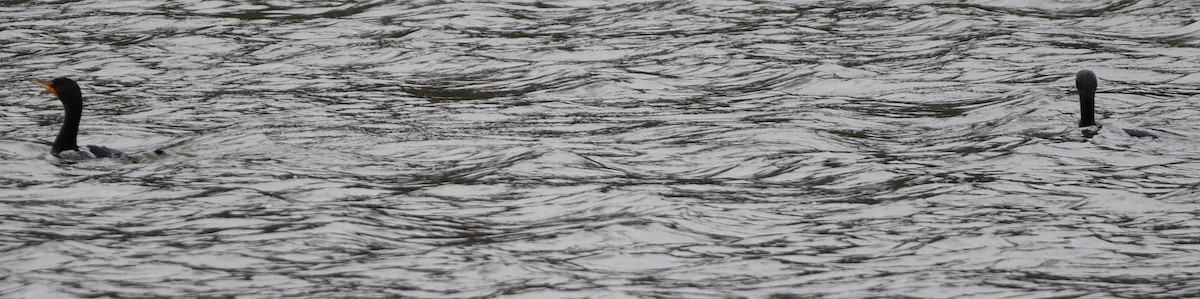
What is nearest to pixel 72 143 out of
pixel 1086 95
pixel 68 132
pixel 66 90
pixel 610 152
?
pixel 68 132

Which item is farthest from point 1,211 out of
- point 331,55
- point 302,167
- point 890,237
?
point 331,55

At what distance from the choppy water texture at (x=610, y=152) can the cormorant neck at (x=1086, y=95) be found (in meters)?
0.13

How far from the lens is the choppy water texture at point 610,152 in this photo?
809 centimetres

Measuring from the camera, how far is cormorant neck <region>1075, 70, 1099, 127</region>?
1169cm

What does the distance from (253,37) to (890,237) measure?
1092 cm

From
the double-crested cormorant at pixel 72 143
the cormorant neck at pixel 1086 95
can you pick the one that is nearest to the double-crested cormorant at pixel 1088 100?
the cormorant neck at pixel 1086 95

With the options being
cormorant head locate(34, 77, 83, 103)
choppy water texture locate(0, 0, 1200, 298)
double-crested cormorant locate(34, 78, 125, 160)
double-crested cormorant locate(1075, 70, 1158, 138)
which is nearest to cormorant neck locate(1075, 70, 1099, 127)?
double-crested cormorant locate(1075, 70, 1158, 138)

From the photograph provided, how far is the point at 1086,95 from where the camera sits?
38.7 feet

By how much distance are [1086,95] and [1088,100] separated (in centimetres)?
4

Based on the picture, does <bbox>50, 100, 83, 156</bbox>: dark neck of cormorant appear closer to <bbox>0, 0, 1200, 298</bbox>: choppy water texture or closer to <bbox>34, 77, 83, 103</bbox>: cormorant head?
<bbox>34, 77, 83, 103</bbox>: cormorant head

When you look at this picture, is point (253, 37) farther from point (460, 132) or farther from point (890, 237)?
point (890, 237)

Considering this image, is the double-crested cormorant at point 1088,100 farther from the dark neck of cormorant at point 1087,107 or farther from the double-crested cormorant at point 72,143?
the double-crested cormorant at point 72,143

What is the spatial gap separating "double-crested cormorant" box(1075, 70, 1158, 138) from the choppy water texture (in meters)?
0.08

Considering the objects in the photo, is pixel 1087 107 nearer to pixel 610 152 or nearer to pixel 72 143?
pixel 610 152
